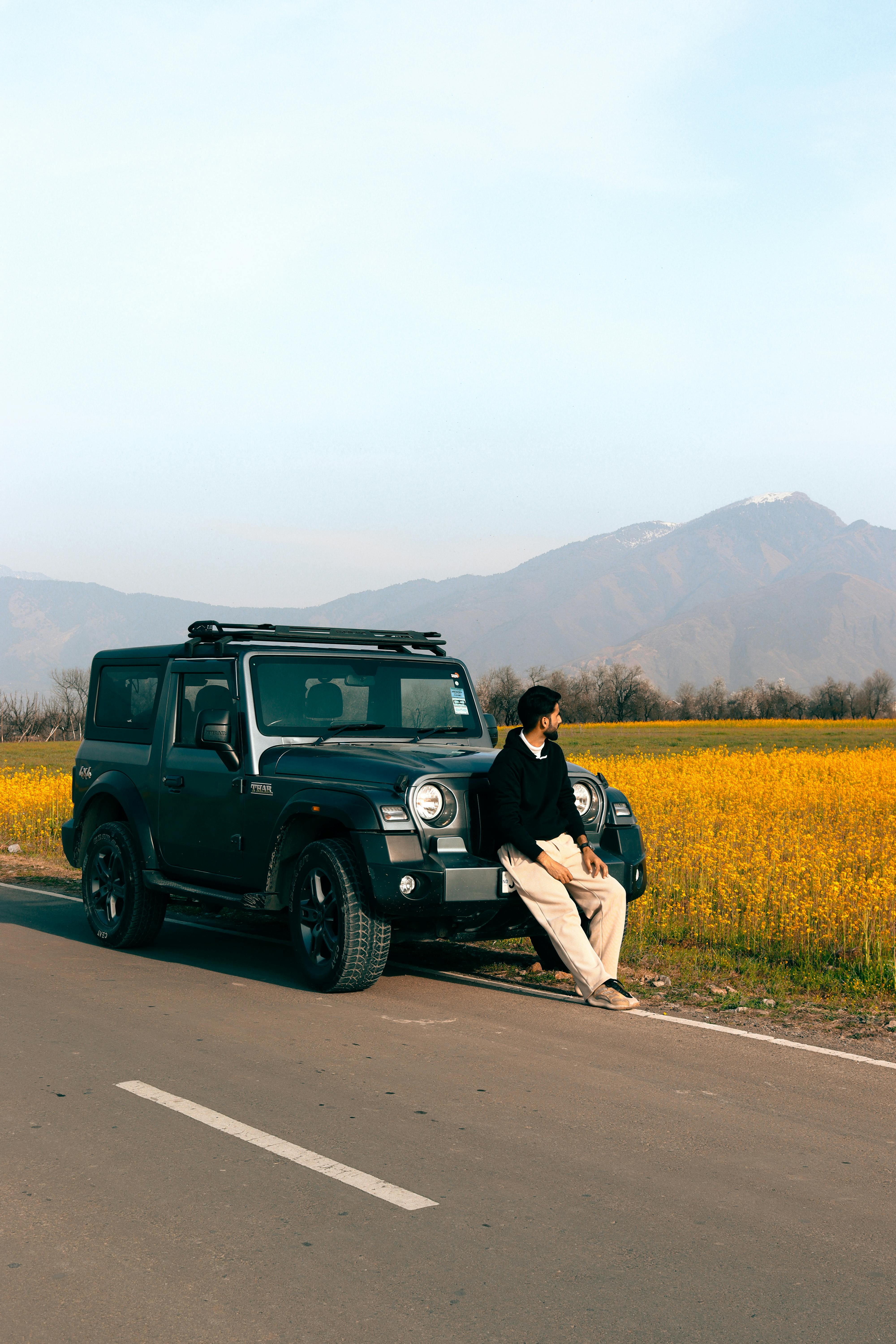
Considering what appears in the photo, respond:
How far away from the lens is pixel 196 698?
877cm

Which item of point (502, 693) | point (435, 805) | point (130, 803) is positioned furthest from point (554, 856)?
point (502, 693)

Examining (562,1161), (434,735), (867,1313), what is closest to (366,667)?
(434,735)

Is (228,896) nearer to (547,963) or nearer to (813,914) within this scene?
(547,963)

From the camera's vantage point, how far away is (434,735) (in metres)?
8.66

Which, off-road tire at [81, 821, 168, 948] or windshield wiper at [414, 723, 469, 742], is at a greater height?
windshield wiper at [414, 723, 469, 742]

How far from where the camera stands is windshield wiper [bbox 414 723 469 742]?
28.0ft

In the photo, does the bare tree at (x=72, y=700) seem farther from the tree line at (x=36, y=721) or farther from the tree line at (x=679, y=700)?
the tree line at (x=679, y=700)

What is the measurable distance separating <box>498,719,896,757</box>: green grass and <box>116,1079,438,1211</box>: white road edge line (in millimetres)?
22545

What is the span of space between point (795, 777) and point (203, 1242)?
54.8 feet

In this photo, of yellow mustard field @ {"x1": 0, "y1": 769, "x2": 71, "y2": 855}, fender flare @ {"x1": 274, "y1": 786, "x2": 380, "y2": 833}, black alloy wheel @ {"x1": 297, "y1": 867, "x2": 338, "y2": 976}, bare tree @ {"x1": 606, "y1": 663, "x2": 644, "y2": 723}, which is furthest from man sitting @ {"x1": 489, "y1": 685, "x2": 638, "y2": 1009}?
bare tree @ {"x1": 606, "y1": 663, "x2": 644, "y2": 723}

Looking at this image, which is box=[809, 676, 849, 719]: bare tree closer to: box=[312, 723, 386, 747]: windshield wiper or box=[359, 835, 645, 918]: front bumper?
box=[312, 723, 386, 747]: windshield wiper

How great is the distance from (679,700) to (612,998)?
95295 millimetres

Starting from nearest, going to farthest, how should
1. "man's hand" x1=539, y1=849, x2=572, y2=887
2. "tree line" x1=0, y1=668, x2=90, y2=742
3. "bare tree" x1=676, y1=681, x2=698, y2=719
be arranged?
"man's hand" x1=539, y1=849, x2=572, y2=887 < "tree line" x1=0, y1=668, x2=90, y2=742 < "bare tree" x1=676, y1=681, x2=698, y2=719

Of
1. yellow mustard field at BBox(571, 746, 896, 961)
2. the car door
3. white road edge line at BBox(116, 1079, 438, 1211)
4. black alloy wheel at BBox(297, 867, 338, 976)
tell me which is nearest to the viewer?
white road edge line at BBox(116, 1079, 438, 1211)
